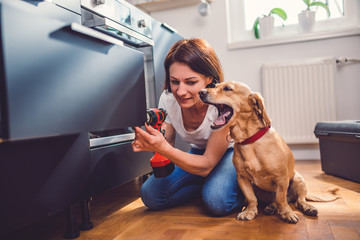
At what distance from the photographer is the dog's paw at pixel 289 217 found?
1117 millimetres

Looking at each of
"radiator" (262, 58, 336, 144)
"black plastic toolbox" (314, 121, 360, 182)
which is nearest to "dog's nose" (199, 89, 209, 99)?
"black plastic toolbox" (314, 121, 360, 182)

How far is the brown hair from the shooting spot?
1246 mm

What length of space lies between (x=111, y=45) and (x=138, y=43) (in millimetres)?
755

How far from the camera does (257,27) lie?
2695 millimetres

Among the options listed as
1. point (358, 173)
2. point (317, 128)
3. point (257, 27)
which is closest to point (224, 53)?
point (257, 27)

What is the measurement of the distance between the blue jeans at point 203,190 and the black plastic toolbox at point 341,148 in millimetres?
777

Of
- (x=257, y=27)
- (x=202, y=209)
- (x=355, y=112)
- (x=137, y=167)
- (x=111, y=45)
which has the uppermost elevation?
(x=257, y=27)

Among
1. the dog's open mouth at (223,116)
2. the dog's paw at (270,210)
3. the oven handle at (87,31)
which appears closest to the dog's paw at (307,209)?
the dog's paw at (270,210)

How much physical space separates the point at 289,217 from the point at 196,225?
1.18 ft

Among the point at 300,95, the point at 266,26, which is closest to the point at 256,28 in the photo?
the point at 266,26

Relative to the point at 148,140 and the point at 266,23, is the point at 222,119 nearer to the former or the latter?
the point at 148,140

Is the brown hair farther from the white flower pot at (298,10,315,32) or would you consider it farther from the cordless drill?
the white flower pot at (298,10,315,32)

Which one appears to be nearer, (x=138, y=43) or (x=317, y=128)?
(x=138, y=43)

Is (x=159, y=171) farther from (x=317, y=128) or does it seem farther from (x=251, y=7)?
(x=251, y=7)
